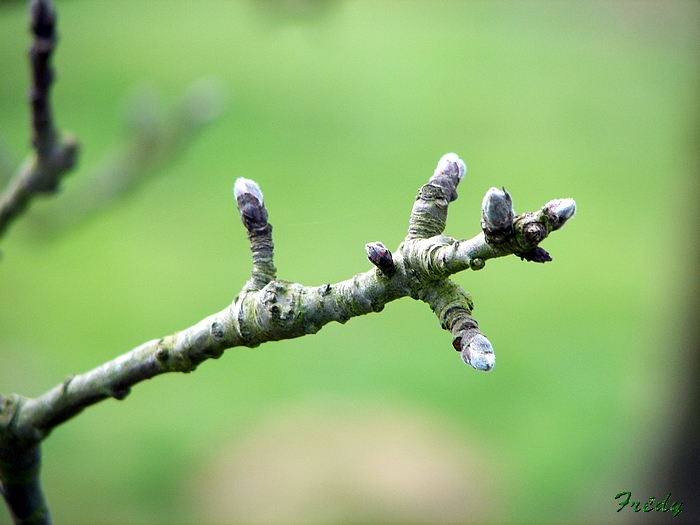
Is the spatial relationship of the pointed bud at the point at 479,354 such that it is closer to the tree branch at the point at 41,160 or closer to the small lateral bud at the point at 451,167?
the small lateral bud at the point at 451,167

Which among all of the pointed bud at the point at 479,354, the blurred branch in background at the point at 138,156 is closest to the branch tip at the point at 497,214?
the pointed bud at the point at 479,354

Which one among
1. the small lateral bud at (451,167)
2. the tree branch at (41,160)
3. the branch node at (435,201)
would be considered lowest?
the branch node at (435,201)

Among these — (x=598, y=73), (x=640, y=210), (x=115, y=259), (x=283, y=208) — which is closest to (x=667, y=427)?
(x=283, y=208)

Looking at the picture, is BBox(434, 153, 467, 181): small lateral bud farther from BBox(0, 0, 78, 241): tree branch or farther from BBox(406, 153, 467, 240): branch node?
BBox(0, 0, 78, 241): tree branch

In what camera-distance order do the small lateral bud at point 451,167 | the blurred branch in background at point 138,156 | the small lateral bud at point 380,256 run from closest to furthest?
the small lateral bud at point 380,256, the small lateral bud at point 451,167, the blurred branch in background at point 138,156

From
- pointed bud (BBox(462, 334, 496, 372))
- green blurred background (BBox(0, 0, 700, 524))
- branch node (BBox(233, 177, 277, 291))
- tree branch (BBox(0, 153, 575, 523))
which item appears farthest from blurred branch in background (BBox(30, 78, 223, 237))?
pointed bud (BBox(462, 334, 496, 372))

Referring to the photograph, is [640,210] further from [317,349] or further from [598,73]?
[317,349]

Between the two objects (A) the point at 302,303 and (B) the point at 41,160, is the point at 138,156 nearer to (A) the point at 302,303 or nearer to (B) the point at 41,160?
(B) the point at 41,160

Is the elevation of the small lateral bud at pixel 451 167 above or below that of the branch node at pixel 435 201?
above

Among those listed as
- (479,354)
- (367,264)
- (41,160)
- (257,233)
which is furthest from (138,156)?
(367,264)
